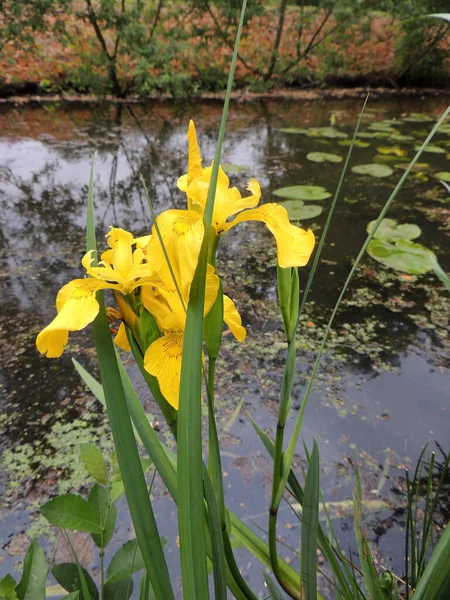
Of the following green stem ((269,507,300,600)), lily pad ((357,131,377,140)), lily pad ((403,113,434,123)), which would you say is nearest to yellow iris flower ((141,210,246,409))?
green stem ((269,507,300,600))

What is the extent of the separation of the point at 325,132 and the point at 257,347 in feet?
9.14

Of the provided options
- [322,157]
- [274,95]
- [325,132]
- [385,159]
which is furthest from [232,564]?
[274,95]

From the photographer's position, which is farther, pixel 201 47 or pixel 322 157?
pixel 201 47

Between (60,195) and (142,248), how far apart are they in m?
2.29

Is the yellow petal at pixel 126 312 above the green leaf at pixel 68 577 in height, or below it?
above

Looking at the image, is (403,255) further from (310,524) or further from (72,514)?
(72,514)

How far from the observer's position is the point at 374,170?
2.67 meters

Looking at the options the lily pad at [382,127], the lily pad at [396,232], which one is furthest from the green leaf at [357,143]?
the lily pad at [396,232]

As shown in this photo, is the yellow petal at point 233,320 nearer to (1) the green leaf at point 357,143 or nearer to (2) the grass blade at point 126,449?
(2) the grass blade at point 126,449

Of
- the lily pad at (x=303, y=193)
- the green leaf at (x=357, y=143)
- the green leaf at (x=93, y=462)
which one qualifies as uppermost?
→ the green leaf at (x=93, y=462)

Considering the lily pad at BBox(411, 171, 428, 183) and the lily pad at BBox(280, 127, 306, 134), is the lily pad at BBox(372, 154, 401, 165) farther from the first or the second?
the lily pad at BBox(280, 127, 306, 134)

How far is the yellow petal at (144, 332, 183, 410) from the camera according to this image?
311 mm

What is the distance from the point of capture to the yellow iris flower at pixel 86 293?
11.5 inches

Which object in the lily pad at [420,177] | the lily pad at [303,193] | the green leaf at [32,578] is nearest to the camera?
the green leaf at [32,578]
